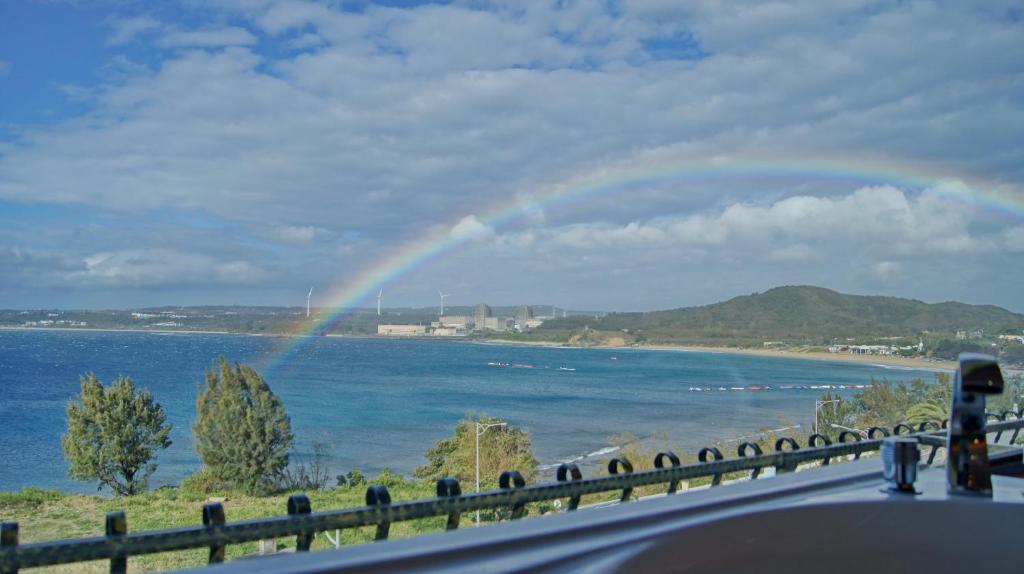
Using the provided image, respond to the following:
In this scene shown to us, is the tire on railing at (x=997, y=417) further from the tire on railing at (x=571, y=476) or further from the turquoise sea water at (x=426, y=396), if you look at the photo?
the turquoise sea water at (x=426, y=396)

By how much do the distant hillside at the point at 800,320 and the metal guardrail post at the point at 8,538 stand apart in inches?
382

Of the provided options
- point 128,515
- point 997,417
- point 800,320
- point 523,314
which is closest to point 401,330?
point 523,314

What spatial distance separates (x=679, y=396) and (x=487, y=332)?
43.7 feet

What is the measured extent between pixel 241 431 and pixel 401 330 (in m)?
39.8

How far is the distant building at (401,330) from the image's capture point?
197 ft

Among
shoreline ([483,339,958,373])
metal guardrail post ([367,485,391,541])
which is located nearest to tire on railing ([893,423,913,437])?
shoreline ([483,339,958,373])

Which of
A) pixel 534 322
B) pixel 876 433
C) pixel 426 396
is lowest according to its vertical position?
pixel 426 396

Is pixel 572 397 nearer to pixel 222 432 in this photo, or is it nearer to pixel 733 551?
pixel 222 432

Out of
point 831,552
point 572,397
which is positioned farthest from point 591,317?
point 831,552

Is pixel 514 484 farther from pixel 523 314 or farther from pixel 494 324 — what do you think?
pixel 494 324

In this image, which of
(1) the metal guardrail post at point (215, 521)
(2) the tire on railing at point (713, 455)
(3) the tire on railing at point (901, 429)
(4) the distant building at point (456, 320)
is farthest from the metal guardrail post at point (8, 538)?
(4) the distant building at point (456, 320)

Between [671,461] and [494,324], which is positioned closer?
[671,461]

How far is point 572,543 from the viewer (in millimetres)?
1795

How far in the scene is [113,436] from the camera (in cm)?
2295
